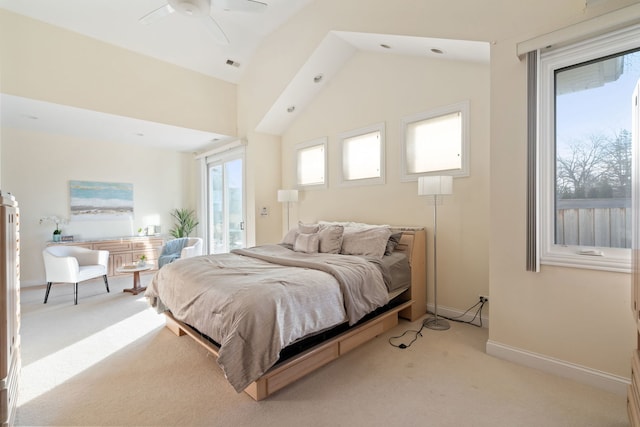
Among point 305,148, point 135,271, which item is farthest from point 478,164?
point 135,271

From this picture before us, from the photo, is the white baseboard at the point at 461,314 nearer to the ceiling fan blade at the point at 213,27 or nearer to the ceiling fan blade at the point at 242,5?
the ceiling fan blade at the point at 242,5

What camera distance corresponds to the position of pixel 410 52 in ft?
11.6

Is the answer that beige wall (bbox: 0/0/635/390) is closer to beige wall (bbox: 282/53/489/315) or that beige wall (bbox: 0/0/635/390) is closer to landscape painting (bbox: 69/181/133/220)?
beige wall (bbox: 282/53/489/315)

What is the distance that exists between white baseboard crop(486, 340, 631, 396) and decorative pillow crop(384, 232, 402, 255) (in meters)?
1.25

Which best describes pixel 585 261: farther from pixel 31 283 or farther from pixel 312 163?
pixel 31 283

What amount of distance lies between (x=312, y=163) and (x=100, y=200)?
4.32m

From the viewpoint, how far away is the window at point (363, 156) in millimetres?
4051

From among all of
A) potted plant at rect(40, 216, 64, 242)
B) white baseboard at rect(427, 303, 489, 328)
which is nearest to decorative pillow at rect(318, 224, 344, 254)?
white baseboard at rect(427, 303, 489, 328)

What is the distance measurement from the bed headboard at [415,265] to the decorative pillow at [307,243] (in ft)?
3.10

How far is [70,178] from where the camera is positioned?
17.7ft

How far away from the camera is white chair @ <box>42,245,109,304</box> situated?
3893 millimetres

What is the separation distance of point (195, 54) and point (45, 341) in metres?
4.36

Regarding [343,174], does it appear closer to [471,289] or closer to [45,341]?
[471,289]

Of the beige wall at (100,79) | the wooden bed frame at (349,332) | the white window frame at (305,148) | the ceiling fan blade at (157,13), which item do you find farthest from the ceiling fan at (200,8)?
the wooden bed frame at (349,332)
